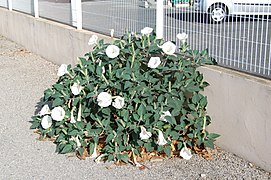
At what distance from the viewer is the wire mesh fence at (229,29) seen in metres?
4.45

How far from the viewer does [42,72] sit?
8898mm

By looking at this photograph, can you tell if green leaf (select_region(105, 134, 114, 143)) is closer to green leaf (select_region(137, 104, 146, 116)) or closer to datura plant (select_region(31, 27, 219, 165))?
datura plant (select_region(31, 27, 219, 165))

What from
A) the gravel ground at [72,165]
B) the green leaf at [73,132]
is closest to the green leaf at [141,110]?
the gravel ground at [72,165]

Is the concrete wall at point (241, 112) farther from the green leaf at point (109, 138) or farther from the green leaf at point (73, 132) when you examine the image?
the green leaf at point (73, 132)

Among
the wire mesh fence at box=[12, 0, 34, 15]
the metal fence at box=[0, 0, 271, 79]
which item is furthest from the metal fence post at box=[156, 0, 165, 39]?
the wire mesh fence at box=[12, 0, 34, 15]

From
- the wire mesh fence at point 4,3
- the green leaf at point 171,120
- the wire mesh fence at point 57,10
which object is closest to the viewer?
the green leaf at point 171,120

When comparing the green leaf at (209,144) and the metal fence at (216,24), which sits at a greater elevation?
the metal fence at (216,24)

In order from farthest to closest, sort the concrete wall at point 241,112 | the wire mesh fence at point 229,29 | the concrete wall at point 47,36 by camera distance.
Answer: the concrete wall at point 47,36
the wire mesh fence at point 229,29
the concrete wall at point 241,112

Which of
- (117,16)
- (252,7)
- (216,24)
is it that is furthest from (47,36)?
(252,7)

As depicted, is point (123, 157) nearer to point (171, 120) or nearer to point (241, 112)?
point (171, 120)

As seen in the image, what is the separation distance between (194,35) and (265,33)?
1.12 metres

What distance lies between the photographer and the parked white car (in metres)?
4.43

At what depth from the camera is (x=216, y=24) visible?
5078 millimetres

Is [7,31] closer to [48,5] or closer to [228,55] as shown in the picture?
[48,5]
